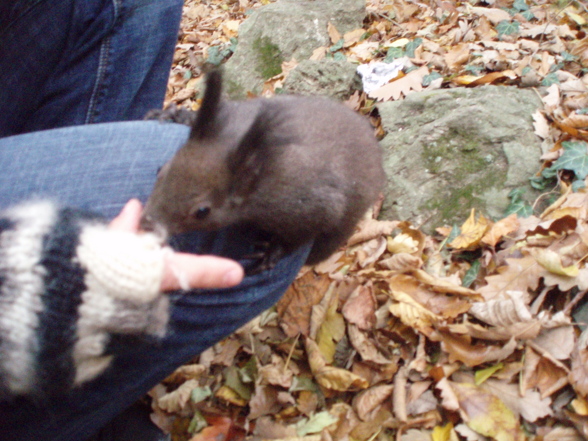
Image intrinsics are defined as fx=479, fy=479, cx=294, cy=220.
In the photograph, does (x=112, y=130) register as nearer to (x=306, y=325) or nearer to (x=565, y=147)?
(x=306, y=325)

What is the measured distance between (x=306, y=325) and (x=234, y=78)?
3003 millimetres

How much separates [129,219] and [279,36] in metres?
3.72

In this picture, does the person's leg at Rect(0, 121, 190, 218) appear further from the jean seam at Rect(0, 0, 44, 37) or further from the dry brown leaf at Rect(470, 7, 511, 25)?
the dry brown leaf at Rect(470, 7, 511, 25)

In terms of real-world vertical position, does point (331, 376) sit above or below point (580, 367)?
below

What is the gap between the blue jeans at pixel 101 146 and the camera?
1.39 meters

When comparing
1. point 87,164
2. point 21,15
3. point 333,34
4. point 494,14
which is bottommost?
point 333,34

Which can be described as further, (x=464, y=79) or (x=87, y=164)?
(x=464, y=79)

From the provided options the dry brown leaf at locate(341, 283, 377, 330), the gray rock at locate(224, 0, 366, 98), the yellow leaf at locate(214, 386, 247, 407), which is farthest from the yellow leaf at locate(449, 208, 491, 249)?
the gray rock at locate(224, 0, 366, 98)

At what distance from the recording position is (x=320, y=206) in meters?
1.98

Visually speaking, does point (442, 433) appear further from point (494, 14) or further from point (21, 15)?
point (494, 14)

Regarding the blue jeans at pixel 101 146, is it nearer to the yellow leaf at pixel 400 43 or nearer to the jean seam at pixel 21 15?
the jean seam at pixel 21 15

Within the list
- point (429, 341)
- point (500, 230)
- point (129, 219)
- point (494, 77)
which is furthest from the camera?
point (494, 77)

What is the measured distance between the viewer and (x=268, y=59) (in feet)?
15.1

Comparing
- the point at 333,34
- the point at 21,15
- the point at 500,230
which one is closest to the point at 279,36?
the point at 333,34
